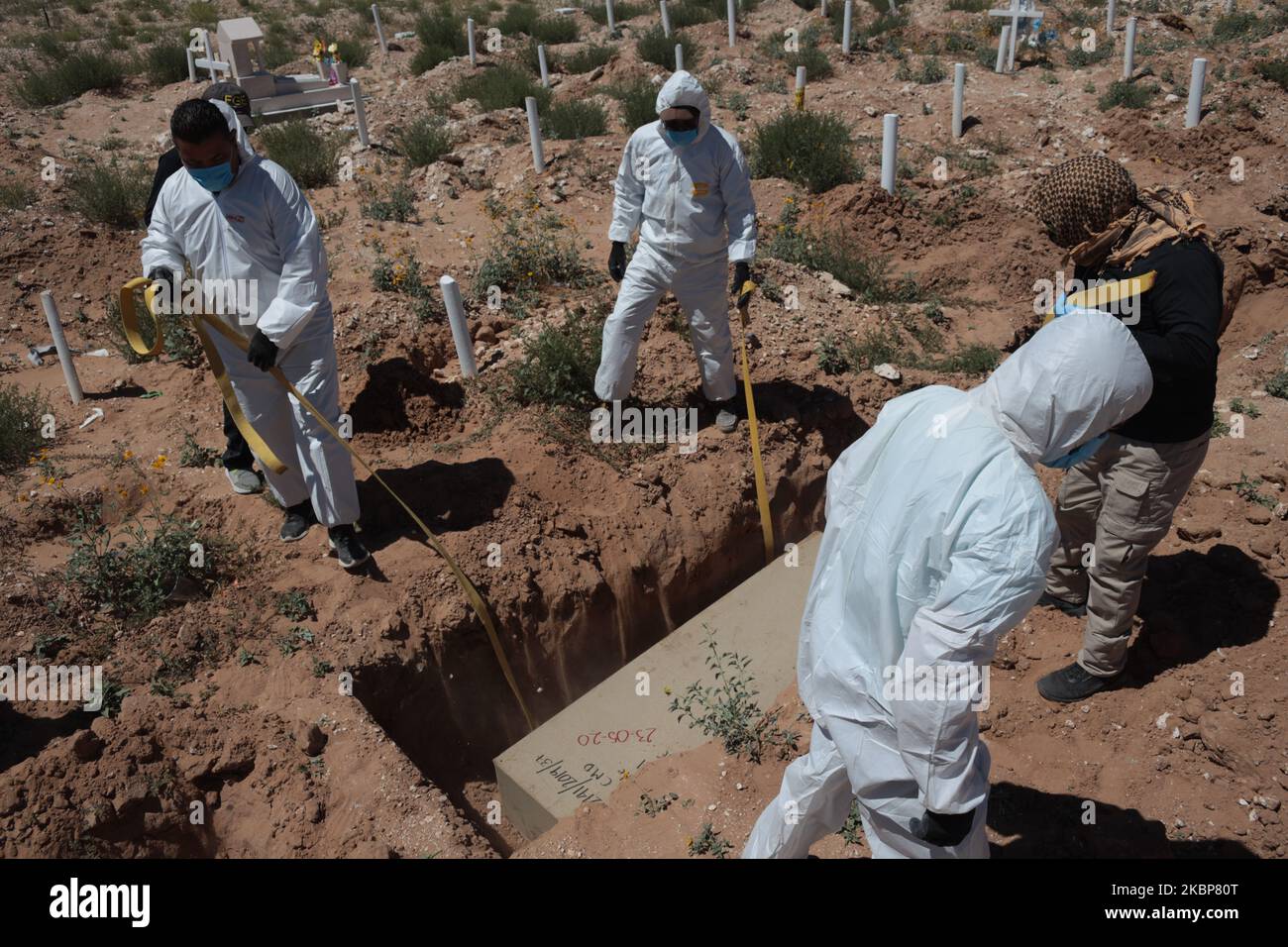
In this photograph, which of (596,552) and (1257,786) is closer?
(1257,786)

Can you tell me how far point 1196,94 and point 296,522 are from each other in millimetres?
11009

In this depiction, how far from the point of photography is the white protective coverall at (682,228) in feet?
17.2

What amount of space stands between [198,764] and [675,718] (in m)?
2.13

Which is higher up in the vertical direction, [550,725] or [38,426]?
[38,426]

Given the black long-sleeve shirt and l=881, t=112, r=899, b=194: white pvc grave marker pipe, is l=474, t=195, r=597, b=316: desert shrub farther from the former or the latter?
the black long-sleeve shirt

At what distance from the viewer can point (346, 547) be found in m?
4.72

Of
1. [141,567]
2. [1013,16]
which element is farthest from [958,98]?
[141,567]

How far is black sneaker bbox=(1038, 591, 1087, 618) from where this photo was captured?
181 inches

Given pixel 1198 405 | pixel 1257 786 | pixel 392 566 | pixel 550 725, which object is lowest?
pixel 550 725

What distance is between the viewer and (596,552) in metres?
5.32

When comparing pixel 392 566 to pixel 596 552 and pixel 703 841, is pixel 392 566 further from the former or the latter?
pixel 703 841

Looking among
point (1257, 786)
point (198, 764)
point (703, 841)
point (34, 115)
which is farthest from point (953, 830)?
point (34, 115)

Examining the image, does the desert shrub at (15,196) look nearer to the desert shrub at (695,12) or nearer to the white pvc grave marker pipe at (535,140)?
the white pvc grave marker pipe at (535,140)

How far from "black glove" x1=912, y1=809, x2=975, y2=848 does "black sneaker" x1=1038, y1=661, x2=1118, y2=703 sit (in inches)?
76.7
